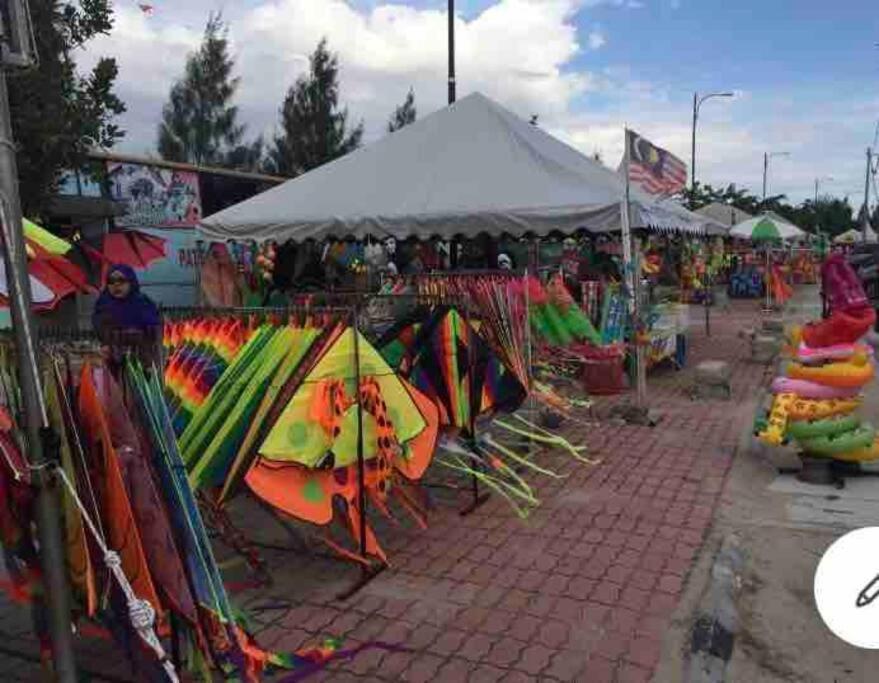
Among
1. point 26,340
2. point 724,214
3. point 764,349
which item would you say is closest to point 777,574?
point 26,340

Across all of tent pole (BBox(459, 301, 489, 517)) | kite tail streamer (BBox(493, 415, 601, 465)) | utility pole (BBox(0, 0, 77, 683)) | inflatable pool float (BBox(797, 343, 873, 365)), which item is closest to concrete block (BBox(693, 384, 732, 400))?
kite tail streamer (BBox(493, 415, 601, 465))

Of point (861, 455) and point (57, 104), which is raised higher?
point (57, 104)

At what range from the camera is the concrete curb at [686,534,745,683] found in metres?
3.35

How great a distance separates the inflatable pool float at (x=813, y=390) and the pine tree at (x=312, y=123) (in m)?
22.4

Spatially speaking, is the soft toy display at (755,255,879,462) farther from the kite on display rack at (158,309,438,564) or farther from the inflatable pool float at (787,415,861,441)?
the kite on display rack at (158,309,438,564)

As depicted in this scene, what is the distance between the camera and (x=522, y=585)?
4246 millimetres

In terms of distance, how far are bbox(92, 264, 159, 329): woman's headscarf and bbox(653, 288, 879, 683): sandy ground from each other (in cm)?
446

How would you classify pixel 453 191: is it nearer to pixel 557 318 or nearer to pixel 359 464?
pixel 557 318

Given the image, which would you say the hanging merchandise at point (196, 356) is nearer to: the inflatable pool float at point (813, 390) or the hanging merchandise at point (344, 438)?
the hanging merchandise at point (344, 438)

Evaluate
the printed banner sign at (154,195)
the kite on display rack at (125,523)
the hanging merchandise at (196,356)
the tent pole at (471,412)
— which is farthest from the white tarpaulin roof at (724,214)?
the kite on display rack at (125,523)

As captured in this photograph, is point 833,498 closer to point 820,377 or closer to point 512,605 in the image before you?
point 820,377

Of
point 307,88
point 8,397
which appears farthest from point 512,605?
point 307,88

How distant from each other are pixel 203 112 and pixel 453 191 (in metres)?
22.4

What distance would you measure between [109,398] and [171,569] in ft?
Answer: 2.15
